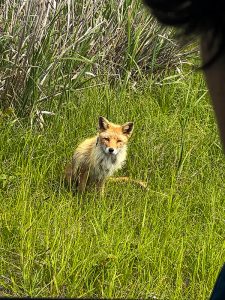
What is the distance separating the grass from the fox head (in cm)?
12

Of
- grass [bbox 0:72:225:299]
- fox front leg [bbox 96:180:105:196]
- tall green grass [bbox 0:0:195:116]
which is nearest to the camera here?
grass [bbox 0:72:225:299]

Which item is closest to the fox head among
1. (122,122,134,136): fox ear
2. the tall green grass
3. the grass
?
(122,122,134,136): fox ear

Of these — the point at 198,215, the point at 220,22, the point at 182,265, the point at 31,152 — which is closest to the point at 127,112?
the point at 31,152

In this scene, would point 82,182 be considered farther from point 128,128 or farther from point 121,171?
point 128,128

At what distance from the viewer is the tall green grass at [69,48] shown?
5.34m

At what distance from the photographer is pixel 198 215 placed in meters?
4.30

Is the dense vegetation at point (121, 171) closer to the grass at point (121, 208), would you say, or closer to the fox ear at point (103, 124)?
the grass at point (121, 208)

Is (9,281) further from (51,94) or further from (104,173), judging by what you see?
(51,94)

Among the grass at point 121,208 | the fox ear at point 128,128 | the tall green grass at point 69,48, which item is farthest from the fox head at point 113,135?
the tall green grass at point 69,48

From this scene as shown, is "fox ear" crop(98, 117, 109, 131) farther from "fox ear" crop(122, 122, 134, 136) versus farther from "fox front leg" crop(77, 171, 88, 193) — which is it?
"fox front leg" crop(77, 171, 88, 193)

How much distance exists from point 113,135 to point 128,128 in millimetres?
117

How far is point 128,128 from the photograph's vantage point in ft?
16.7

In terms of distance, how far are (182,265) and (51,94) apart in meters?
2.06

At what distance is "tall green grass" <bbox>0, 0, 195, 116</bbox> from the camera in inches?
210
